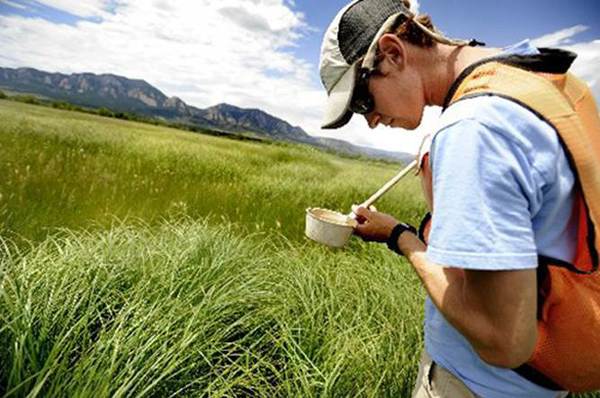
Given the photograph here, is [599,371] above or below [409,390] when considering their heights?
above

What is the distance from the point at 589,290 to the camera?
1053mm

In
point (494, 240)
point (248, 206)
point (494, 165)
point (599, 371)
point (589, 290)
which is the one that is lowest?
point (248, 206)

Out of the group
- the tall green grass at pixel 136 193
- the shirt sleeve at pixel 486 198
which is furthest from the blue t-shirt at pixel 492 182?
the tall green grass at pixel 136 193

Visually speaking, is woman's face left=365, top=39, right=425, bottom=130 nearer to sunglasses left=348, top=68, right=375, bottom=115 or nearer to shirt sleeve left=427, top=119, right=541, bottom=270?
sunglasses left=348, top=68, right=375, bottom=115

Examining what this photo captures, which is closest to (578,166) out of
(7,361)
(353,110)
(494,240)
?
(494,240)

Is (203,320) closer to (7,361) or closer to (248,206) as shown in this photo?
(7,361)

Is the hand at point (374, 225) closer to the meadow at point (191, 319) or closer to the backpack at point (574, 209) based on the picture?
the backpack at point (574, 209)

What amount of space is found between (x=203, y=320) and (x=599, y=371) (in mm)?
1715

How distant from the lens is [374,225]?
168cm

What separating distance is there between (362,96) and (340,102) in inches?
4.5

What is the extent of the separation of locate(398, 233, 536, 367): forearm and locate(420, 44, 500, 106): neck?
0.52 m

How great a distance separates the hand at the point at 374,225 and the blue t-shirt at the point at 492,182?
0.70 metres

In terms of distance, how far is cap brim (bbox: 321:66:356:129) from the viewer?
4.67ft

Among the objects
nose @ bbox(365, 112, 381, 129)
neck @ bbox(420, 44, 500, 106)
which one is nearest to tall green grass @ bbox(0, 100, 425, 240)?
nose @ bbox(365, 112, 381, 129)
